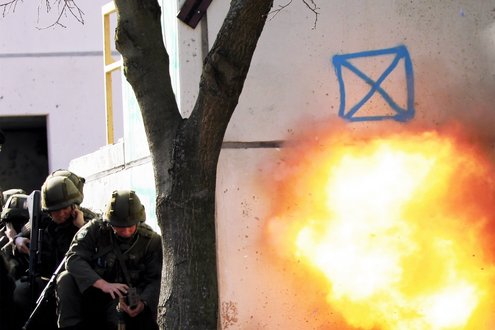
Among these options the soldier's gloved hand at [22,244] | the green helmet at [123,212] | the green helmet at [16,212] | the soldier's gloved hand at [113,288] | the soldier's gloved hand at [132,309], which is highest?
the green helmet at [123,212]

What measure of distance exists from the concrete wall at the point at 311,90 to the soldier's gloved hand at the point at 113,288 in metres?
0.80

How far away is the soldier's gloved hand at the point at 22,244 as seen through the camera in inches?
304

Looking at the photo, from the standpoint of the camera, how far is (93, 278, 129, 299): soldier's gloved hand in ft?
21.2

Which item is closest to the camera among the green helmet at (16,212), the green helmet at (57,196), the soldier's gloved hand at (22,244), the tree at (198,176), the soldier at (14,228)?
the tree at (198,176)

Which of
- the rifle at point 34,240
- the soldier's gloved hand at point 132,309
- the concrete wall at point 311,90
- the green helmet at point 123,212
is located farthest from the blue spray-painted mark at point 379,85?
the rifle at point 34,240

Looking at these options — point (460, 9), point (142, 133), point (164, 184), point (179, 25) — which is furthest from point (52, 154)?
point (164, 184)

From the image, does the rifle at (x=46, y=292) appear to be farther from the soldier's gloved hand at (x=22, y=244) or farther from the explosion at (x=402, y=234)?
the explosion at (x=402, y=234)

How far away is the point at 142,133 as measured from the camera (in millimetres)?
7867

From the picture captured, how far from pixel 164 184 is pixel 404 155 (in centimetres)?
255

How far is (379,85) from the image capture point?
6.97 meters

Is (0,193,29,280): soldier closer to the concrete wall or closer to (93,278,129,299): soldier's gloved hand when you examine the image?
(93,278,129,299): soldier's gloved hand

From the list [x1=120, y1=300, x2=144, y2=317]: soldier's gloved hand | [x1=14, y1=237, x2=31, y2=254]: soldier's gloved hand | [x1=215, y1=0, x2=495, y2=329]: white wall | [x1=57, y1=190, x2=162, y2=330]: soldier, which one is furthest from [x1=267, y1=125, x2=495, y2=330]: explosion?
[x1=14, y1=237, x2=31, y2=254]: soldier's gloved hand

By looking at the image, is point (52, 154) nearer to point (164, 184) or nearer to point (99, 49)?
point (99, 49)

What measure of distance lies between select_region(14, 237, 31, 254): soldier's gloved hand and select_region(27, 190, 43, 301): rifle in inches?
7.7
